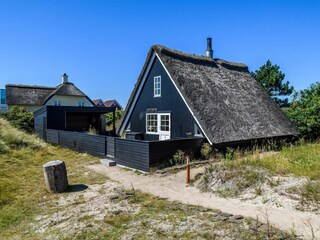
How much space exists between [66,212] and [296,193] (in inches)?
232

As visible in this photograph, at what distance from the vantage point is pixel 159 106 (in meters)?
15.7

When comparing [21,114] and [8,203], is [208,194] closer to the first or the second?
[8,203]

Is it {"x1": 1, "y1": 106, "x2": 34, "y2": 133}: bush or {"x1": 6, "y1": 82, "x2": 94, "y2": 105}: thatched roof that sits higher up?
{"x1": 6, "y1": 82, "x2": 94, "y2": 105}: thatched roof

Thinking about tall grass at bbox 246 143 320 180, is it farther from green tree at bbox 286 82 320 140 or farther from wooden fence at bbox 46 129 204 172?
green tree at bbox 286 82 320 140

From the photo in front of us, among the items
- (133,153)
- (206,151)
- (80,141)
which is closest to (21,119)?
(80,141)

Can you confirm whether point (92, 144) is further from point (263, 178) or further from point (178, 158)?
point (263, 178)

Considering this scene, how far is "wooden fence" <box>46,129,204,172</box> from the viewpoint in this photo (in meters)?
10.8

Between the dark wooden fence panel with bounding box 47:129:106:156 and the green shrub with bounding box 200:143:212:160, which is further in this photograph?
the dark wooden fence panel with bounding box 47:129:106:156

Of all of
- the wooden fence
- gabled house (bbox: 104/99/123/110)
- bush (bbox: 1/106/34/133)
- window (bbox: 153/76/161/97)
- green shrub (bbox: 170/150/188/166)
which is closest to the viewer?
the wooden fence

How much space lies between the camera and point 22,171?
443 inches

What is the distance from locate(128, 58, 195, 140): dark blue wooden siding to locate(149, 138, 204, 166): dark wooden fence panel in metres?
1.51

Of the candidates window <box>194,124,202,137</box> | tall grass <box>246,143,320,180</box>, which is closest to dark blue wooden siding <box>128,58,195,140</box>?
window <box>194,124,202,137</box>

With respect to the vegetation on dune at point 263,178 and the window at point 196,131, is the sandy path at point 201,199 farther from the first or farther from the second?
the window at point 196,131

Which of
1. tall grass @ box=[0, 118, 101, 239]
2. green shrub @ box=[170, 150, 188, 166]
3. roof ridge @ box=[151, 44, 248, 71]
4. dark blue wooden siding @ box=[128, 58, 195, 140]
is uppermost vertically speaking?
roof ridge @ box=[151, 44, 248, 71]
